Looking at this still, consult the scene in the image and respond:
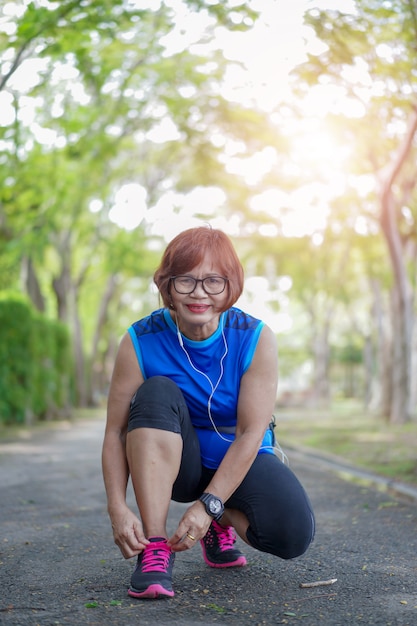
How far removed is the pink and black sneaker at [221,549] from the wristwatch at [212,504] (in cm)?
64

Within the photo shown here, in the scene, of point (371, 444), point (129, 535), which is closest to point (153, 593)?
point (129, 535)

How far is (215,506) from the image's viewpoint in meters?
3.26

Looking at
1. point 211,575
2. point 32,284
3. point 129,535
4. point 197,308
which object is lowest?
point 32,284

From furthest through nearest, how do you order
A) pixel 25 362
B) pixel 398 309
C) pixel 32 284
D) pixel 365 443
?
pixel 32 284
pixel 398 309
pixel 25 362
pixel 365 443

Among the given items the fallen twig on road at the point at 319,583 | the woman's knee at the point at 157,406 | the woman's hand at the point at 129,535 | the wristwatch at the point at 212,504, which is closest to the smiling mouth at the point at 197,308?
the woman's knee at the point at 157,406

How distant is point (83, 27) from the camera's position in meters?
9.95

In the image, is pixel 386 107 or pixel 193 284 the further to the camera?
pixel 386 107

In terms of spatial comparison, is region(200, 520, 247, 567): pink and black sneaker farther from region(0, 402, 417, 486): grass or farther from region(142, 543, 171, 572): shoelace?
region(0, 402, 417, 486): grass

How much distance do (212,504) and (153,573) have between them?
355 mm

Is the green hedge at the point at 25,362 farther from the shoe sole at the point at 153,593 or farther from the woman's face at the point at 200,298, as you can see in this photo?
the shoe sole at the point at 153,593

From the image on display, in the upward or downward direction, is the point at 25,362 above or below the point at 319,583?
below

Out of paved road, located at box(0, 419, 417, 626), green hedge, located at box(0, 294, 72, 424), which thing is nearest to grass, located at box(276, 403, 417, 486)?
paved road, located at box(0, 419, 417, 626)

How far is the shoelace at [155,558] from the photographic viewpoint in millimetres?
3248

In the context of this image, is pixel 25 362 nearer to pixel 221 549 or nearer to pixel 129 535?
pixel 221 549
